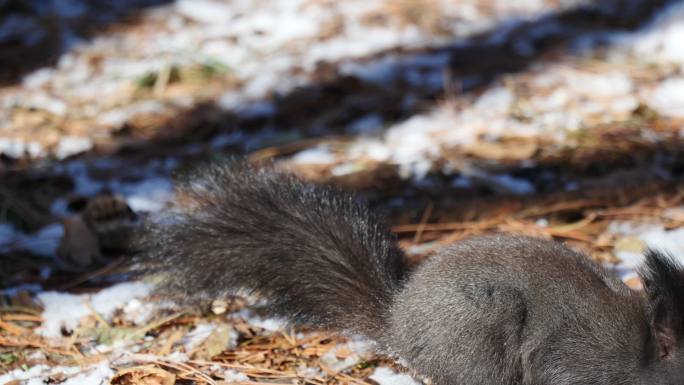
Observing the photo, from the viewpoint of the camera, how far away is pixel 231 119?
367 centimetres

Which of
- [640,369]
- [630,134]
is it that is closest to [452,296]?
[640,369]

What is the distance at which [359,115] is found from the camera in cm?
371

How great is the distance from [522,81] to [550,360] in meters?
2.49

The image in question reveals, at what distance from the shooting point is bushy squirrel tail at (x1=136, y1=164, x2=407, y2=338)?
6.42 feet

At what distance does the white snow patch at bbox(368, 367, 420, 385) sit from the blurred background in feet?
1.73

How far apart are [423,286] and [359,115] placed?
199cm

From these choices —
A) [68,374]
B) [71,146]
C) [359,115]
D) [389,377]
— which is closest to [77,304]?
[68,374]

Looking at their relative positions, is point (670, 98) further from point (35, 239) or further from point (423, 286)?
point (35, 239)

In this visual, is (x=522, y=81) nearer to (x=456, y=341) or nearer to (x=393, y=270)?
(x=393, y=270)

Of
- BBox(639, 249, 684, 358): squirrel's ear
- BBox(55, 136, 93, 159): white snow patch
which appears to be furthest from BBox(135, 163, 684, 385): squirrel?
BBox(55, 136, 93, 159): white snow patch

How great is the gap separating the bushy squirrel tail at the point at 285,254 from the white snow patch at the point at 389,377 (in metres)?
0.10

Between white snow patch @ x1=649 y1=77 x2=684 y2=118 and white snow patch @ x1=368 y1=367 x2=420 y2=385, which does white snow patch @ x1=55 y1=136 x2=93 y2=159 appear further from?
white snow patch @ x1=649 y1=77 x2=684 y2=118

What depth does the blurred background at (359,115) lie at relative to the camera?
2.62 metres

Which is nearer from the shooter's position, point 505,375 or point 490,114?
point 505,375
